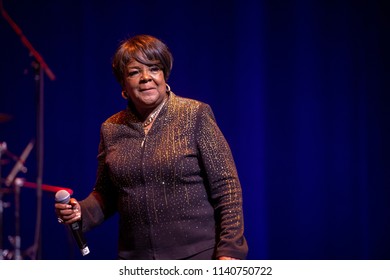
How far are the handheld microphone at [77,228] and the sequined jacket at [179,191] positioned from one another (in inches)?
5.0

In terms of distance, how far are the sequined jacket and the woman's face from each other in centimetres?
8

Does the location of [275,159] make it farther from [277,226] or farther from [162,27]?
[162,27]

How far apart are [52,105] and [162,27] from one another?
944 mm

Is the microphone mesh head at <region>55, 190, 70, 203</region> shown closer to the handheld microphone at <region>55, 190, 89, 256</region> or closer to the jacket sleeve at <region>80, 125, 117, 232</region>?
the handheld microphone at <region>55, 190, 89, 256</region>

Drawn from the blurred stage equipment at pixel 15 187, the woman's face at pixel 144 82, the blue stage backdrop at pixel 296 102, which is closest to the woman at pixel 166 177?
the woman's face at pixel 144 82

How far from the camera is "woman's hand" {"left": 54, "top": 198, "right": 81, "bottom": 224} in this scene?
1948 millimetres

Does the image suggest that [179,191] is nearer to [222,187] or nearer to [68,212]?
[222,187]

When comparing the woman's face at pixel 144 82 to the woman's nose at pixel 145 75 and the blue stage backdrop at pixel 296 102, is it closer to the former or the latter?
the woman's nose at pixel 145 75

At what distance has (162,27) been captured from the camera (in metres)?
4.11

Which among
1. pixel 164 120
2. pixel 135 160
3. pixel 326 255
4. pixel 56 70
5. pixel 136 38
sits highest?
pixel 56 70

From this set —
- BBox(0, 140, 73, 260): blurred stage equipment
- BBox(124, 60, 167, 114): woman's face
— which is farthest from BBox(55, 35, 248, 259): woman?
BBox(0, 140, 73, 260): blurred stage equipment

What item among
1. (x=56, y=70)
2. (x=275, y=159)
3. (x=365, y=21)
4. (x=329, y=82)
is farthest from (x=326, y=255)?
(x=56, y=70)

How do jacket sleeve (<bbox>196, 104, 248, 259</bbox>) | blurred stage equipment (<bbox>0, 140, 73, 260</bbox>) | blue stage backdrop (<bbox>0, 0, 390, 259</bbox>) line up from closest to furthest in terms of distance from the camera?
jacket sleeve (<bbox>196, 104, 248, 259</bbox>), blurred stage equipment (<bbox>0, 140, 73, 260</bbox>), blue stage backdrop (<bbox>0, 0, 390, 259</bbox>)

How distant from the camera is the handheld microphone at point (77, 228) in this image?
1.93 m
